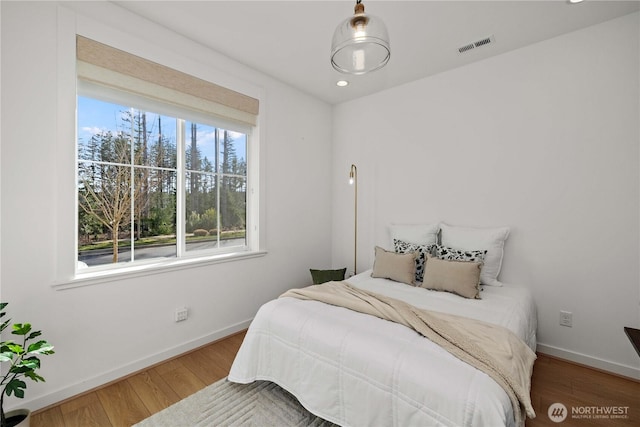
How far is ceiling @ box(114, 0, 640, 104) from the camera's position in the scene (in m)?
2.08

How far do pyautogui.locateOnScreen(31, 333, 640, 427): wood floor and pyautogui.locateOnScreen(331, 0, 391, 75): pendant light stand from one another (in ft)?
7.77

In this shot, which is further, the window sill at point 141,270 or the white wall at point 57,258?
the window sill at point 141,270

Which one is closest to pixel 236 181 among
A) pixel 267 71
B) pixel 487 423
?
pixel 267 71

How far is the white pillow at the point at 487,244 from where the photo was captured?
2553mm

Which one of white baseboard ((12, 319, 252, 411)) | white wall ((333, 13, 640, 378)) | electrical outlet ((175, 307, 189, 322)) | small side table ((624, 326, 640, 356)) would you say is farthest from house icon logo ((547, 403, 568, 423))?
electrical outlet ((175, 307, 189, 322))

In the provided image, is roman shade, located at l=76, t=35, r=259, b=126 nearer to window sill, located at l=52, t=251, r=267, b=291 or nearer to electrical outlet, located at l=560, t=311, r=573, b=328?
window sill, located at l=52, t=251, r=267, b=291

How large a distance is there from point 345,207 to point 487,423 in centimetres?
297

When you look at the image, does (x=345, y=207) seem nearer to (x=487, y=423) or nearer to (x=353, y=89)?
(x=353, y=89)

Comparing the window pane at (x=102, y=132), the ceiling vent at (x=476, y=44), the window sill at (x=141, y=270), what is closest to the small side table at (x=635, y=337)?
the ceiling vent at (x=476, y=44)

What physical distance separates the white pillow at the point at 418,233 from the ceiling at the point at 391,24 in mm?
1651

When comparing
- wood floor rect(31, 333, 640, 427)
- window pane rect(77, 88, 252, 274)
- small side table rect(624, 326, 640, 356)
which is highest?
window pane rect(77, 88, 252, 274)

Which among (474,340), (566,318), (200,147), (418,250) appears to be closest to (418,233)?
(418,250)

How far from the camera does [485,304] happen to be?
6.77 ft

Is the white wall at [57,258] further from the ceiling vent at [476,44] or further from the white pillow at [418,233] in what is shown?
the ceiling vent at [476,44]
